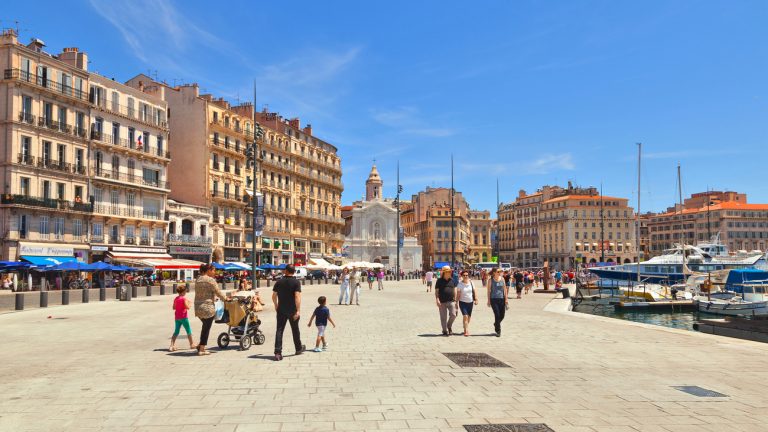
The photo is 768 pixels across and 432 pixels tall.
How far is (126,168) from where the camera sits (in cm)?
4784

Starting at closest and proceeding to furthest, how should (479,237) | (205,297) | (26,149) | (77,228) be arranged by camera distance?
(205,297)
(26,149)
(77,228)
(479,237)

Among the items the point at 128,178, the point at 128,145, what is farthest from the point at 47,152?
the point at 128,145

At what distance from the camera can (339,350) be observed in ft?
38.9

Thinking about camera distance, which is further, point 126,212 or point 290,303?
point 126,212

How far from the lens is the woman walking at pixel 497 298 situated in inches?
562

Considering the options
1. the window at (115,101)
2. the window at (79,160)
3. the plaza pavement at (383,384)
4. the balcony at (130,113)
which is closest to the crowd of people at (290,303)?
the plaza pavement at (383,384)

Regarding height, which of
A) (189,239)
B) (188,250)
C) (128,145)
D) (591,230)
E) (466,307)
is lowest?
(466,307)

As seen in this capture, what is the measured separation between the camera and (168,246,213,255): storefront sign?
52.0 m

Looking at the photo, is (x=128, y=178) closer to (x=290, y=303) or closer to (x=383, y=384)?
(x=290, y=303)

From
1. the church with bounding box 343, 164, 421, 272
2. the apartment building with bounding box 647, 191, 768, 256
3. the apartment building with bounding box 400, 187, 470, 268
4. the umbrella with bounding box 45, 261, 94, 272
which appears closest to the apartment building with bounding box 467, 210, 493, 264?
the apartment building with bounding box 400, 187, 470, 268

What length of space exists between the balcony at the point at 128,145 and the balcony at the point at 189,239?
6.99 metres

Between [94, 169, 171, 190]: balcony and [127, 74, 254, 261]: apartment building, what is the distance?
281 inches

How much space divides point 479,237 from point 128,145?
295ft

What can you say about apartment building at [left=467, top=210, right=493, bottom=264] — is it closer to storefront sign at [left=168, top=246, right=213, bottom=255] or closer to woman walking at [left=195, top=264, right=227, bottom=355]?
storefront sign at [left=168, top=246, right=213, bottom=255]
